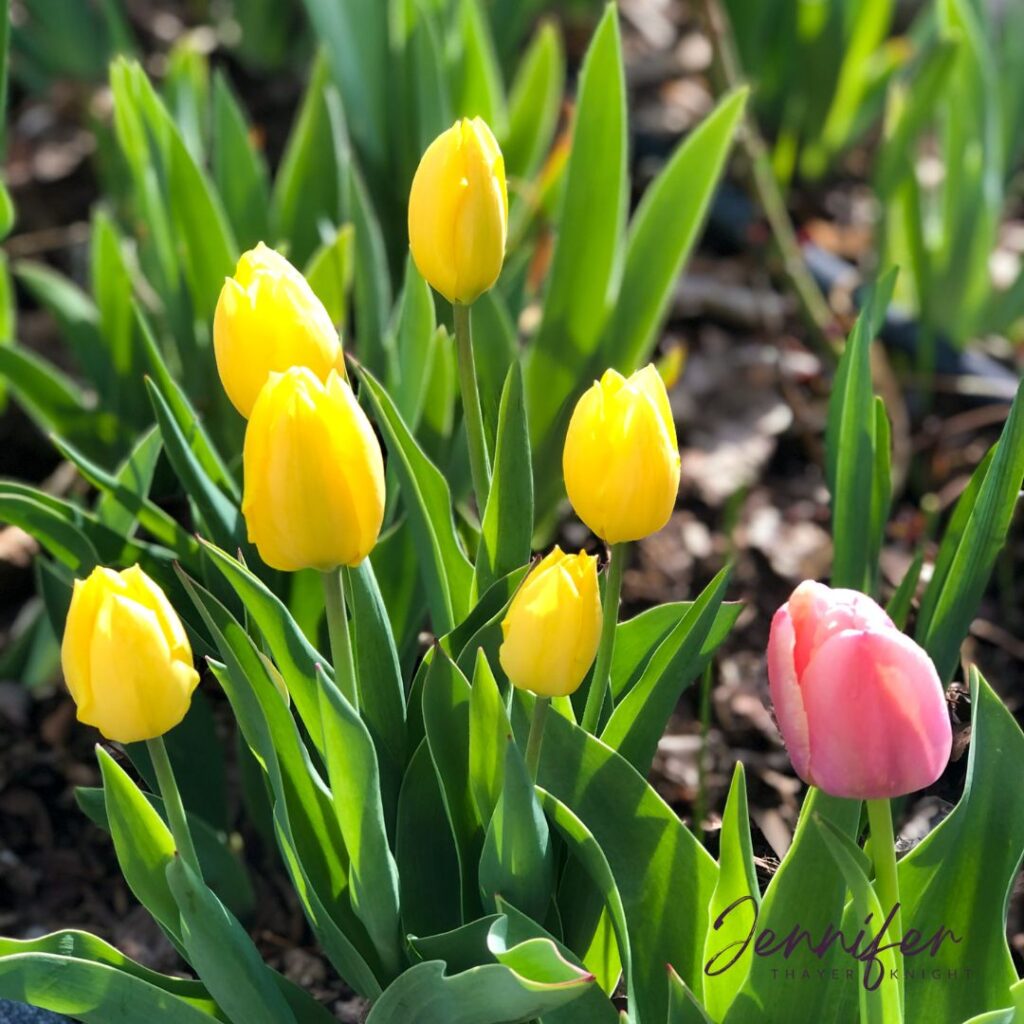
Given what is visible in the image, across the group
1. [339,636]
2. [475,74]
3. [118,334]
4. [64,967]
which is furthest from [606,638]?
[475,74]

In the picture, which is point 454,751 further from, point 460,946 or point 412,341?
point 412,341

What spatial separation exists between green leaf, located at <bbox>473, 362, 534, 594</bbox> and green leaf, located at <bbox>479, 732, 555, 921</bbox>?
192 mm

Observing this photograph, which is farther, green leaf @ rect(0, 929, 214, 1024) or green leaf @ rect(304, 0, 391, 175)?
green leaf @ rect(304, 0, 391, 175)

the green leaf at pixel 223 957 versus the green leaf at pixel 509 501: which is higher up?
the green leaf at pixel 509 501

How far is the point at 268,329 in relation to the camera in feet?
2.77

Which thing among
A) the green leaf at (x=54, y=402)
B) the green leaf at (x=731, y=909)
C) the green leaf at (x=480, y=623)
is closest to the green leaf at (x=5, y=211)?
the green leaf at (x=54, y=402)

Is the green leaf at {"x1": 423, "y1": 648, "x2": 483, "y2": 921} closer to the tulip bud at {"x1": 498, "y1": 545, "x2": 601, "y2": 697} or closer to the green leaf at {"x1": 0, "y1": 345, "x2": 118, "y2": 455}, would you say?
the tulip bud at {"x1": 498, "y1": 545, "x2": 601, "y2": 697}

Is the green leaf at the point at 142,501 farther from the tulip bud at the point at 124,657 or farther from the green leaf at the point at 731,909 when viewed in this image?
the green leaf at the point at 731,909

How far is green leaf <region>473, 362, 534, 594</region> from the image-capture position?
0.94 metres

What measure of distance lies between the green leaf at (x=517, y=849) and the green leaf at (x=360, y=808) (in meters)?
0.07

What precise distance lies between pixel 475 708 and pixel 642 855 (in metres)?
0.16

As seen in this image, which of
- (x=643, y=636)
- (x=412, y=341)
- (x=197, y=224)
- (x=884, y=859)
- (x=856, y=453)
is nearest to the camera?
(x=884, y=859)

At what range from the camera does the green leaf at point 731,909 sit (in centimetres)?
87

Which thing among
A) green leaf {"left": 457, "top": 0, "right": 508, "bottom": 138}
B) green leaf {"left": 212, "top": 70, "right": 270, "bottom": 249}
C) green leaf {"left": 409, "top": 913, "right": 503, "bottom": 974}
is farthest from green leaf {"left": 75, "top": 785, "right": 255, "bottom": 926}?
green leaf {"left": 457, "top": 0, "right": 508, "bottom": 138}
